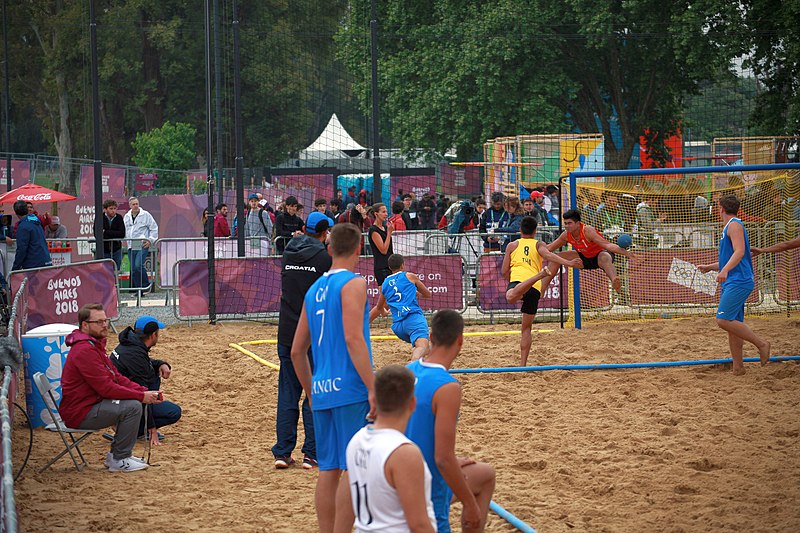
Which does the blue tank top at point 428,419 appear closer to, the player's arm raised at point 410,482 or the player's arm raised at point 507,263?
the player's arm raised at point 410,482

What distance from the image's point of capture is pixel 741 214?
17.2 metres

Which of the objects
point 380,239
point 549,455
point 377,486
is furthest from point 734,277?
point 377,486

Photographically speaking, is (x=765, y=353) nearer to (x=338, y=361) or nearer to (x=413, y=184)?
(x=338, y=361)

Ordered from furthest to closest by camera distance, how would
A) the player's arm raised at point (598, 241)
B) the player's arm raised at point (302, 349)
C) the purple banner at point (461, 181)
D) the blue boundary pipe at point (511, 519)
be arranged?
1. the purple banner at point (461, 181)
2. the player's arm raised at point (598, 241)
3. the blue boundary pipe at point (511, 519)
4. the player's arm raised at point (302, 349)

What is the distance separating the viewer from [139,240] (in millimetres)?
19062

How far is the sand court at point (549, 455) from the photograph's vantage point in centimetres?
670

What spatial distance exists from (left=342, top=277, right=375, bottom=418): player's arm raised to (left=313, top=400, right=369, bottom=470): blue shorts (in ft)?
0.56

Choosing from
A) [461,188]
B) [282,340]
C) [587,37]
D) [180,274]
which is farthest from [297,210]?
[461,188]

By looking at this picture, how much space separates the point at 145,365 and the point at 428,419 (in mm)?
4988

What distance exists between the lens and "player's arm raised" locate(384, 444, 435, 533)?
13.1ft

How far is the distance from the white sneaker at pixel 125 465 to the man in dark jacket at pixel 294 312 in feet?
3.79

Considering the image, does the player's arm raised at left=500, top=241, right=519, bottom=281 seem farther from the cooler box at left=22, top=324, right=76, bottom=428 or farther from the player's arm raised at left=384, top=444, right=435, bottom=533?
the player's arm raised at left=384, top=444, right=435, bottom=533

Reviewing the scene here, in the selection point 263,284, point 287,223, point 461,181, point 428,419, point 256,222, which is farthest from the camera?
point 461,181

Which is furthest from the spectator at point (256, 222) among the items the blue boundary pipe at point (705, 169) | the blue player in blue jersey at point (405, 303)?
the blue player in blue jersey at point (405, 303)
